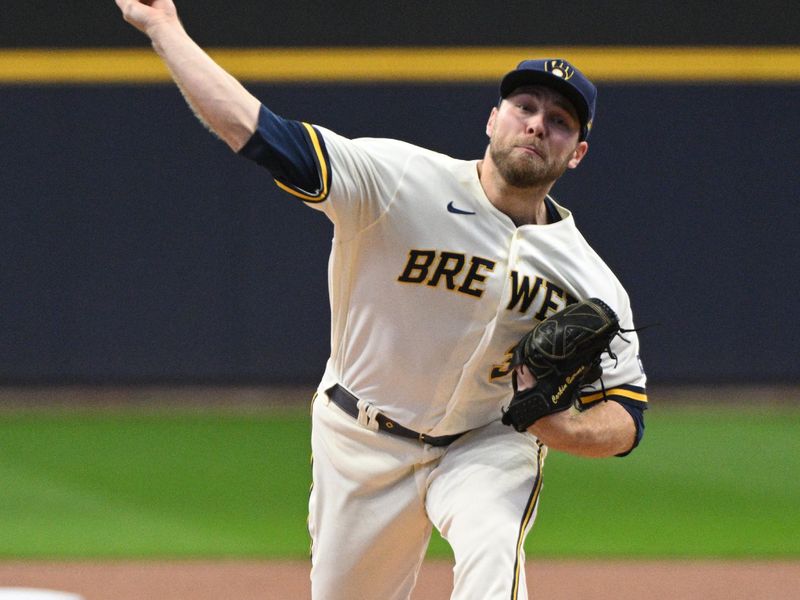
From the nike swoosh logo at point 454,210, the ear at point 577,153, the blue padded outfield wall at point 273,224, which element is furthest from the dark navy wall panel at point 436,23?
the nike swoosh logo at point 454,210

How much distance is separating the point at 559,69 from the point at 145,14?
122 centimetres

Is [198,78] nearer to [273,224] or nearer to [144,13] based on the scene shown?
[144,13]

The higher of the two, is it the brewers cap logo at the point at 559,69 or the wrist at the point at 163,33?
the wrist at the point at 163,33

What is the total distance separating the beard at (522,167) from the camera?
11.3 feet

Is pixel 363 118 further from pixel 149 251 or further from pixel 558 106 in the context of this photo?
pixel 558 106

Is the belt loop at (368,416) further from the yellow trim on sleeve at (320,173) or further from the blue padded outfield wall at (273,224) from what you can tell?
the blue padded outfield wall at (273,224)

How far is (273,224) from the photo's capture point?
888 cm

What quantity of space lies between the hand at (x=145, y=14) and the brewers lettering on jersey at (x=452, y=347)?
1.67 feet

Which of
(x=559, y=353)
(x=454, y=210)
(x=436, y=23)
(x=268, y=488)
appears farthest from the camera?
(x=436, y=23)

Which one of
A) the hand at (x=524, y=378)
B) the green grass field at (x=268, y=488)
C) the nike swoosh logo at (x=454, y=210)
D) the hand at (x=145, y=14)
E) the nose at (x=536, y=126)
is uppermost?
the hand at (x=145, y=14)

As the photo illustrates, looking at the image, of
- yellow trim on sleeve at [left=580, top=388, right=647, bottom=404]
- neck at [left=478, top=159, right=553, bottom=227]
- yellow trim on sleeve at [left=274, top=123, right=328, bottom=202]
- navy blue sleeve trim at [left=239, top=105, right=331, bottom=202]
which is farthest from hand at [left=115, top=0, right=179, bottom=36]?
yellow trim on sleeve at [left=580, top=388, right=647, bottom=404]

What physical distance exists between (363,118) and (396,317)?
18.1 feet

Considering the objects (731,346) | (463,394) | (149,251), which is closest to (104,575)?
(463,394)

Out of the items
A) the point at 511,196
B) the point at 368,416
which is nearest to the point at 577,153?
the point at 511,196
